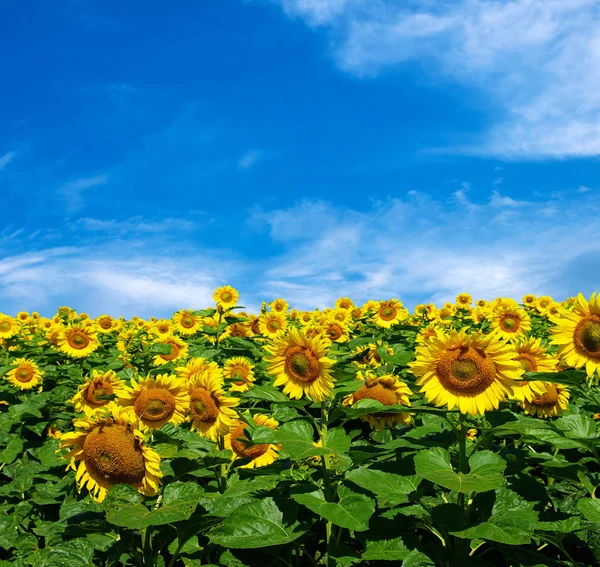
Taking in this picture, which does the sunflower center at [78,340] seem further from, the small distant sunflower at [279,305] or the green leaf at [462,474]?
the green leaf at [462,474]

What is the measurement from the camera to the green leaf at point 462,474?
311 centimetres

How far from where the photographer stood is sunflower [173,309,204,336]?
43.0 ft

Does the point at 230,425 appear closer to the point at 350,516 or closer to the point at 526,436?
the point at 350,516

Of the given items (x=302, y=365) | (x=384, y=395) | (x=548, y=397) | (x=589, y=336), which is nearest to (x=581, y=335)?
(x=589, y=336)

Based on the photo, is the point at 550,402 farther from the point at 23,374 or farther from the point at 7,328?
the point at 7,328

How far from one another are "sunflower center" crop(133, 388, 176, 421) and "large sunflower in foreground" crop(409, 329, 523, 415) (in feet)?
6.82

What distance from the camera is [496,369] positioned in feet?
13.1

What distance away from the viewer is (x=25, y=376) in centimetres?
998

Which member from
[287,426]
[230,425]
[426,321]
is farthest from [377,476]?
[426,321]

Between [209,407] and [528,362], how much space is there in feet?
9.65

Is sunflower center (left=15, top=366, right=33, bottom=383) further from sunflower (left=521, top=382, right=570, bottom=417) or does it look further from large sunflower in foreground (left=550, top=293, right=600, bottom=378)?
large sunflower in foreground (left=550, top=293, right=600, bottom=378)

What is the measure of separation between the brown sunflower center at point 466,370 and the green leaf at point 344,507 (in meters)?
1.04

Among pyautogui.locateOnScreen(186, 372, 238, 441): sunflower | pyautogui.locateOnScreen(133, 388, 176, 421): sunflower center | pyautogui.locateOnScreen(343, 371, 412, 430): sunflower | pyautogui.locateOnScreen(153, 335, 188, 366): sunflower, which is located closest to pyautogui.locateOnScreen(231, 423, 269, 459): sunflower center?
pyautogui.locateOnScreen(186, 372, 238, 441): sunflower

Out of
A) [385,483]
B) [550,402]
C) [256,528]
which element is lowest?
[256,528]
